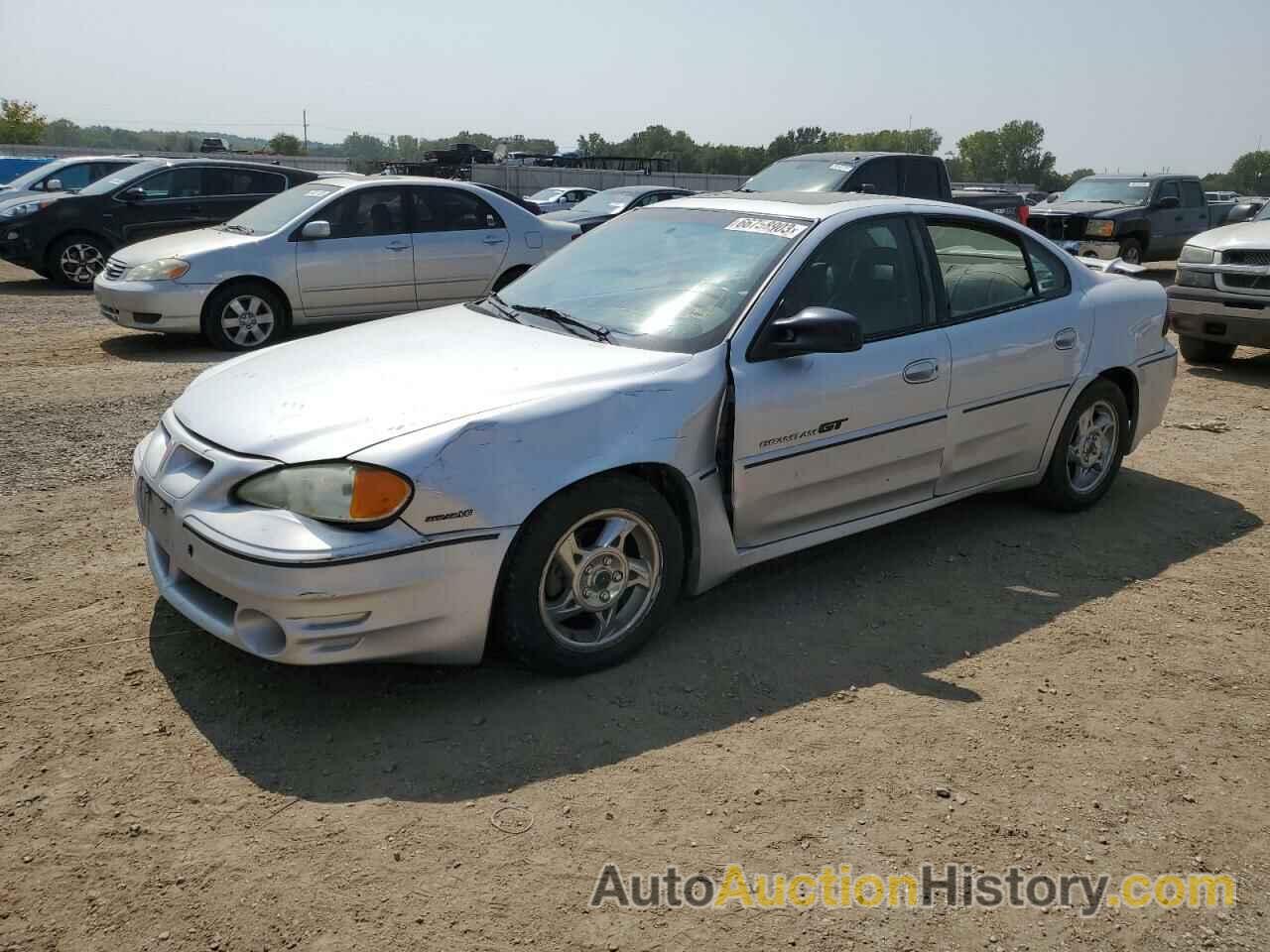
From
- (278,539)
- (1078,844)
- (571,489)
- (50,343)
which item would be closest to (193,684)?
(278,539)

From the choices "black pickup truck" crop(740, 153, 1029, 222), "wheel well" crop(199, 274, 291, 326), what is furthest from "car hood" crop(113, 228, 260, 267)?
A: "black pickup truck" crop(740, 153, 1029, 222)

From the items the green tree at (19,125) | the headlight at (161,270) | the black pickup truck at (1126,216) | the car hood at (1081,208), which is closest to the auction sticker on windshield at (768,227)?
the headlight at (161,270)

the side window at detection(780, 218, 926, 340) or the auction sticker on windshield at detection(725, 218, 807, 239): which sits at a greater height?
the auction sticker on windshield at detection(725, 218, 807, 239)

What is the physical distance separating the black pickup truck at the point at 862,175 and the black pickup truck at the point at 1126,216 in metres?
3.88

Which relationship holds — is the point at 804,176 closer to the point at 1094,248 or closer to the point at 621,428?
the point at 1094,248

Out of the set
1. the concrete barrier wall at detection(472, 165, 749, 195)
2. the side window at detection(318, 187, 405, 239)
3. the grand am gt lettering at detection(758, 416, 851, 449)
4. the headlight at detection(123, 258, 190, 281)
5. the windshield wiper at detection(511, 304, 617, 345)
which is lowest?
the grand am gt lettering at detection(758, 416, 851, 449)

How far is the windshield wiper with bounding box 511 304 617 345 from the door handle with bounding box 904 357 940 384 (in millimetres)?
1264

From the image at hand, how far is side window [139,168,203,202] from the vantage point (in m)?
13.4

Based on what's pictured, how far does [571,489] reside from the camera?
3.64 meters

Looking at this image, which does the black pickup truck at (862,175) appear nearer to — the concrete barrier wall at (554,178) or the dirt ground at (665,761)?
the dirt ground at (665,761)

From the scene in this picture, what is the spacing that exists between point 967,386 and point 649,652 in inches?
74.2

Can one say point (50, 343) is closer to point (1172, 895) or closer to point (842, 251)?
point (842, 251)

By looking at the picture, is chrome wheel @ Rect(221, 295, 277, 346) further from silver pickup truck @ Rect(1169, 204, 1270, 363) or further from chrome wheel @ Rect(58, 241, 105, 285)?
silver pickup truck @ Rect(1169, 204, 1270, 363)

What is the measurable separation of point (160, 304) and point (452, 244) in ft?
8.71
